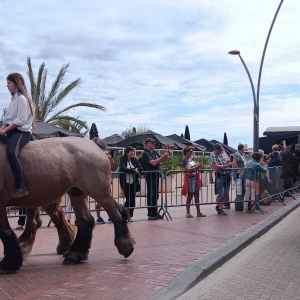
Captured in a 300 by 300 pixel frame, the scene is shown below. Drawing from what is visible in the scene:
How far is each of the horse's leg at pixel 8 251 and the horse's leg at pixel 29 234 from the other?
720 mm

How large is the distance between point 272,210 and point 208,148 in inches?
1065

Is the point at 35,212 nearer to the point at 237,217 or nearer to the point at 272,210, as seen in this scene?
the point at 237,217

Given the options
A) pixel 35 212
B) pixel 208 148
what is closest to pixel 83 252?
pixel 35 212

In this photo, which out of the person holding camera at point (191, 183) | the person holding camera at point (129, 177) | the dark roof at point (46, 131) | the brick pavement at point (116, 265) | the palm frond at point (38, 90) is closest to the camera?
the brick pavement at point (116, 265)

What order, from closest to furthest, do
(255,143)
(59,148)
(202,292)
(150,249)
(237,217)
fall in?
1. (202,292)
2. (59,148)
3. (150,249)
4. (237,217)
5. (255,143)

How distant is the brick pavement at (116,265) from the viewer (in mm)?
4477

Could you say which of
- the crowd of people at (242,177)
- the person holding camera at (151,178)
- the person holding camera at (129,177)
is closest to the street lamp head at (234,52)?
the crowd of people at (242,177)

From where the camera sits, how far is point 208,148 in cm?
3953

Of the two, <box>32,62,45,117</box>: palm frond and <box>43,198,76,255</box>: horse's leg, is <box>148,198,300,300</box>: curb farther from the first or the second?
<box>32,62,45,117</box>: palm frond

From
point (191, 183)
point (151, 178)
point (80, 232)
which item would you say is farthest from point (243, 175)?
point (80, 232)

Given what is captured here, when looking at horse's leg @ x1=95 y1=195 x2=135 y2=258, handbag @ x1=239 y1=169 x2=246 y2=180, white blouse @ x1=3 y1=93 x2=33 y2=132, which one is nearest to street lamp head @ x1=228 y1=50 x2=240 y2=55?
handbag @ x1=239 y1=169 x2=246 y2=180

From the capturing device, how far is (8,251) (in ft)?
17.1

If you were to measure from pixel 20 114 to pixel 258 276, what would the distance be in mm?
3617

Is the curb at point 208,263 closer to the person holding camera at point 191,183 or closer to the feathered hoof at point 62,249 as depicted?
the feathered hoof at point 62,249
